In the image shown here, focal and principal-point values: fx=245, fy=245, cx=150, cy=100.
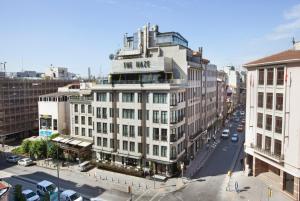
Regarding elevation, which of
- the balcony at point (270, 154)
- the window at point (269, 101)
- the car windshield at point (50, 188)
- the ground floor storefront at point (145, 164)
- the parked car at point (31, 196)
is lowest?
the parked car at point (31, 196)

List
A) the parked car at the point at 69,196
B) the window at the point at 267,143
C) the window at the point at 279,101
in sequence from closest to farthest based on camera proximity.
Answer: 1. the parked car at the point at 69,196
2. the window at the point at 279,101
3. the window at the point at 267,143

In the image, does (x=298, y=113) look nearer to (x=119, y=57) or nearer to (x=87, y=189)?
(x=87, y=189)

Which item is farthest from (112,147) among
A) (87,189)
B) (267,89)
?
(267,89)

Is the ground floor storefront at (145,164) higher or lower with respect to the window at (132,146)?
lower

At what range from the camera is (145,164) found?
51.3 meters

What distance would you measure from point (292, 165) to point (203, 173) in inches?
709

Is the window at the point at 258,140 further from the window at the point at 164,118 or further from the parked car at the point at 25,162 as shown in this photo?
the parked car at the point at 25,162

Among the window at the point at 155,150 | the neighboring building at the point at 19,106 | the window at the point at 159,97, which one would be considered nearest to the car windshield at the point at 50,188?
the window at the point at 155,150

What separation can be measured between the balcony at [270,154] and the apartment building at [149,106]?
14.9 meters

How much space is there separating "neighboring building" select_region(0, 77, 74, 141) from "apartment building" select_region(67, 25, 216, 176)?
28.4 metres

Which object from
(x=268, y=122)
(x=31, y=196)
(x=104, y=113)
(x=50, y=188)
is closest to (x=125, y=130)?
(x=104, y=113)

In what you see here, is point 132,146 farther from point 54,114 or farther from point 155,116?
point 54,114

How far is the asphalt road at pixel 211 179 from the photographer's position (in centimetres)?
4050

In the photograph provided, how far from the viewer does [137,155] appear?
167 ft
